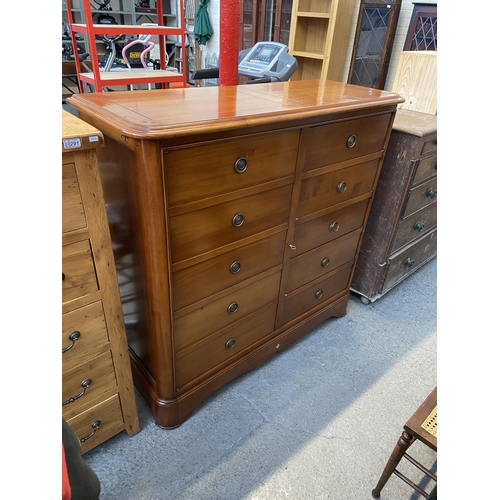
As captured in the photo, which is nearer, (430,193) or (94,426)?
(94,426)

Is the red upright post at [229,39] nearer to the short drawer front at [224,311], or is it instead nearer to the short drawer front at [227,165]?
the short drawer front at [227,165]

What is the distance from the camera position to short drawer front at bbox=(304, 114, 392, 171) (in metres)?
1.33

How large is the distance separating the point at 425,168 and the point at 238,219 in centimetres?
125

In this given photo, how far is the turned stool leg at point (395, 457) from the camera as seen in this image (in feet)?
3.67

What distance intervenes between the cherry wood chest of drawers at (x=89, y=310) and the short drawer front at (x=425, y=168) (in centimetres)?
159

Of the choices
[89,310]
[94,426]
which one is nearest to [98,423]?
[94,426]

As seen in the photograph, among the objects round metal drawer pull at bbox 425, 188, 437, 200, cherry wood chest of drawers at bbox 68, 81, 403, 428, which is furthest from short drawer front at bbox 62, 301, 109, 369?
round metal drawer pull at bbox 425, 188, 437, 200

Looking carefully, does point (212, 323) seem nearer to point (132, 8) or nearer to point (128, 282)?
point (128, 282)

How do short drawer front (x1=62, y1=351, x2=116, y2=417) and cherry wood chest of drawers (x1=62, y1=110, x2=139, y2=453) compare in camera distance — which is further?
short drawer front (x1=62, y1=351, x2=116, y2=417)

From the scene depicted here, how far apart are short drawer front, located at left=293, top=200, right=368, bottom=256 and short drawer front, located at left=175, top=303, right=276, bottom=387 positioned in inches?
12.5

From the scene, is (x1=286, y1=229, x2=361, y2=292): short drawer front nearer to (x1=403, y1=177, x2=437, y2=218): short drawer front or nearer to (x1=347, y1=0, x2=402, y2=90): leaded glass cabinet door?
(x1=403, y1=177, x2=437, y2=218): short drawer front

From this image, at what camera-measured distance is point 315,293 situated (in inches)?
73.0

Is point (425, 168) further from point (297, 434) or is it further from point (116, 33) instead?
point (116, 33)
